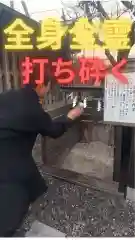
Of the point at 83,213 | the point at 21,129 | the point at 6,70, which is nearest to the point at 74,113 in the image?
the point at 21,129

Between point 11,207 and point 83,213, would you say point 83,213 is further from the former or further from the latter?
point 11,207

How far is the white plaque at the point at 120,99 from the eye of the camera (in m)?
1.94

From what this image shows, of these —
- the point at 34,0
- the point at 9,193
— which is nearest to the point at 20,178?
the point at 9,193

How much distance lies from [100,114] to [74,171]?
35.2 inches

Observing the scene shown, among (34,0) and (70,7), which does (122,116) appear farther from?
(34,0)

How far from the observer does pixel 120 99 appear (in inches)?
78.2

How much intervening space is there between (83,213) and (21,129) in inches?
44.7

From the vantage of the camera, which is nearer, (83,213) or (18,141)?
(18,141)

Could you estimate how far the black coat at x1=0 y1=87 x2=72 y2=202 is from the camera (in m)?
1.73
